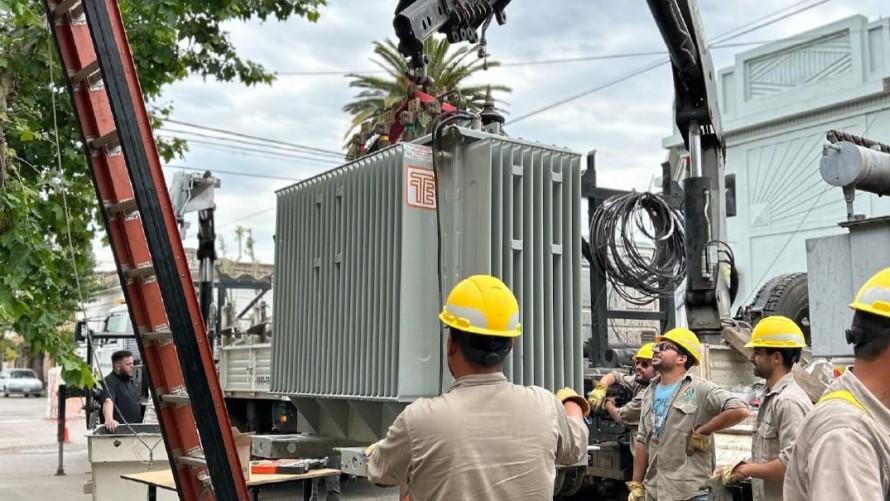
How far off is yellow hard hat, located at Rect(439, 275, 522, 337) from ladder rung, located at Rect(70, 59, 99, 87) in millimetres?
3062

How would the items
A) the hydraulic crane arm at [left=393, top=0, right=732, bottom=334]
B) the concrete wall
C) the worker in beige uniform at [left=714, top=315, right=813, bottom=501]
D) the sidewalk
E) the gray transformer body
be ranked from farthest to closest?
1. the concrete wall
2. the sidewalk
3. the hydraulic crane arm at [left=393, top=0, right=732, bottom=334]
4. the worker in beige uniform at [left=714, top=315, right=813, bottom=501]
5. the gray transformer body

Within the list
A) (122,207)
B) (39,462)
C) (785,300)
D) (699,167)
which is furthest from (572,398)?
(39,462)

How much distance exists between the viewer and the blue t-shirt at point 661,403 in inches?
236

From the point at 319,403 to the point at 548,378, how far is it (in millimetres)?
1347

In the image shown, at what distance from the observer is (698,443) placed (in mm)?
5719

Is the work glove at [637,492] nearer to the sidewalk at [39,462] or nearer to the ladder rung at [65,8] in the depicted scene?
the ladder rung at [65,8]

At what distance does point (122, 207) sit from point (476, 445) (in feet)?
9.91

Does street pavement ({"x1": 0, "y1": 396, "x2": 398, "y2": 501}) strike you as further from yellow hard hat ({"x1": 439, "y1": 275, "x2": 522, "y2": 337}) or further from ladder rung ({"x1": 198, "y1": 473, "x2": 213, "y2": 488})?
yellow hard hat ({"x1": 439, "y1": 275, "x2": 522, "y2": 337})

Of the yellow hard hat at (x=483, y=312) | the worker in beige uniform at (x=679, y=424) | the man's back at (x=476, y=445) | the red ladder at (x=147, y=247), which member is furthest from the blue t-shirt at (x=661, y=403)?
the yellow hard hat at (x=483, y=312)

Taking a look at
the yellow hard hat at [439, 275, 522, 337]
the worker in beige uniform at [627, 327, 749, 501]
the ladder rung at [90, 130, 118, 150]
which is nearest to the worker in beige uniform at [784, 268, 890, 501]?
the yellow hard hat at [439, 275, 522, 337]

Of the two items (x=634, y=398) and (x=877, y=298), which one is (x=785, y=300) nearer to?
(x=634, y=398)

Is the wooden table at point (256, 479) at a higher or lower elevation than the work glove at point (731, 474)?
lower

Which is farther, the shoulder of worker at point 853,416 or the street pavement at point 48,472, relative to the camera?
the street pavement at point 48,472

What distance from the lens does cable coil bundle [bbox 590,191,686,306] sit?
1062 cm
